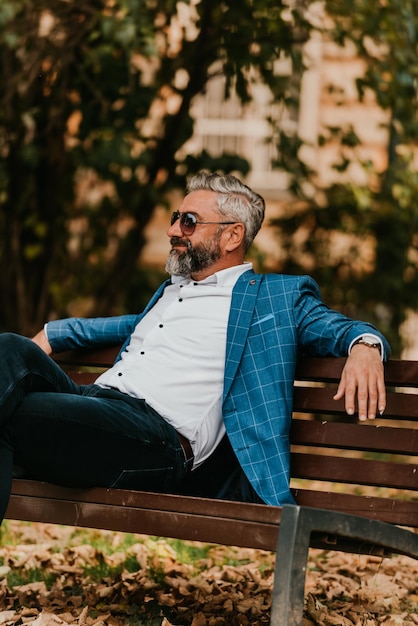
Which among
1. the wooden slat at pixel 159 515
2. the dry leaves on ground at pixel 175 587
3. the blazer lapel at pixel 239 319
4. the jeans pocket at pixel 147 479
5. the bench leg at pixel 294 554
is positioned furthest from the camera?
the dry leaves on ground at pixel 175 587

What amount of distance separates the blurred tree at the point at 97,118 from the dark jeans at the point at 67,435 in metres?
3.08

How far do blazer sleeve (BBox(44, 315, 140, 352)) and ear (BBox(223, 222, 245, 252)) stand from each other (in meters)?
0.49

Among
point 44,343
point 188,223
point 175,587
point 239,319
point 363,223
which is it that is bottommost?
point 175,587

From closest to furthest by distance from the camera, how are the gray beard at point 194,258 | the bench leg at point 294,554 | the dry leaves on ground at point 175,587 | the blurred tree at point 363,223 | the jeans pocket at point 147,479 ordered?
1. the bench leg at point 294,554
2. the jeans pocket at point 147,479
3. the dry leaves on ground at point 175,587
4. the gray beard at point 194,258
5. the blurred tree at point 363,223

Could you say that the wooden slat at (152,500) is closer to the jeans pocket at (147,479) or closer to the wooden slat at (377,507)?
the jeans pocket at (147,479)

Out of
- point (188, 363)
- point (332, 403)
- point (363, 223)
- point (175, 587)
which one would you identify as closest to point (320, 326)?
point (332, 403)

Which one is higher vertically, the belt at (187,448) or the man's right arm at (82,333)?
the man's right arm at (82,333)

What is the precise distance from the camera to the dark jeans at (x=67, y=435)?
3549mm

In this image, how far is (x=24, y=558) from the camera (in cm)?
496

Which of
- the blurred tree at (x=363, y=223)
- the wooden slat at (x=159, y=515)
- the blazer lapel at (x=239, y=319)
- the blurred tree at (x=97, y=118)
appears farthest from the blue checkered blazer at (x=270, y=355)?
the blurred tree at (x=363, y=223)

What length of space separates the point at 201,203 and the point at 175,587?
5.29 ft

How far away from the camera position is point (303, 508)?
121 inches

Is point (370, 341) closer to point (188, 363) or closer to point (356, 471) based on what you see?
point (356, 471)

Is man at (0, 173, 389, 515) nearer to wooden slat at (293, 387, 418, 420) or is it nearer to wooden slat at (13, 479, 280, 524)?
wooden slat at (13, 479, 280, 524)
